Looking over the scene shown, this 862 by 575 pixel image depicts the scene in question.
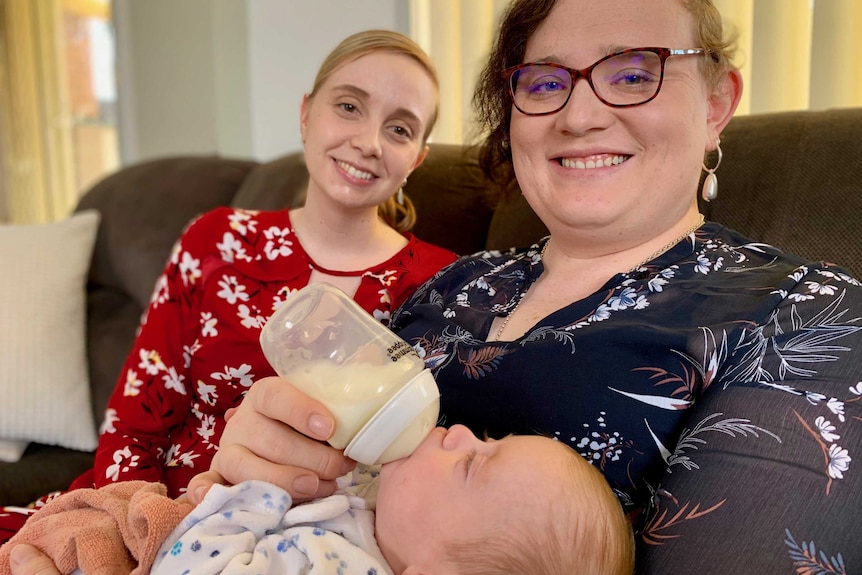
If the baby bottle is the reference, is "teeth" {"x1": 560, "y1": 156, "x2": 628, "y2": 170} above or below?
above

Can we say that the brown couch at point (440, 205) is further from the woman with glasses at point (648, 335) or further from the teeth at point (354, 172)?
the teeth at point (354, 172)

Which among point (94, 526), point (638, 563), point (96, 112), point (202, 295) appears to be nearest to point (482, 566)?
point (638, 563)

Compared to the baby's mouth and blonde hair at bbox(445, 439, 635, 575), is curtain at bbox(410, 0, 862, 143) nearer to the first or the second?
the baby's mouth

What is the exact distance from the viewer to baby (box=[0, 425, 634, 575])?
2.63ft

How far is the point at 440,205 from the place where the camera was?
5.79 ft

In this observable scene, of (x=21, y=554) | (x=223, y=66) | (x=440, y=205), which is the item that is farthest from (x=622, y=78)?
(x=223, y=66)

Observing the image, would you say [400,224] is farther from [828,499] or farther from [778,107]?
[828,499]

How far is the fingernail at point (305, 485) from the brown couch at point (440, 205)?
32.5 inches

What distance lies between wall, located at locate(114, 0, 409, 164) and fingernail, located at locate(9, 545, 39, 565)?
2.13 meters

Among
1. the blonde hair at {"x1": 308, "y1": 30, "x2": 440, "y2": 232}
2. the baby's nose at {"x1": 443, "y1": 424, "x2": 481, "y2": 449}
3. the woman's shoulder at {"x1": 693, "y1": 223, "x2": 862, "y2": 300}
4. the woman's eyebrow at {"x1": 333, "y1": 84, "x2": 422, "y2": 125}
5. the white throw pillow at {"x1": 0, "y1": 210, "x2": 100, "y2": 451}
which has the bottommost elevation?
the white throw pillow at {"x1": 0, "y1": 210, "x2": 100, "y2": 451}

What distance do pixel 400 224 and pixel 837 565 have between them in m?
1.15

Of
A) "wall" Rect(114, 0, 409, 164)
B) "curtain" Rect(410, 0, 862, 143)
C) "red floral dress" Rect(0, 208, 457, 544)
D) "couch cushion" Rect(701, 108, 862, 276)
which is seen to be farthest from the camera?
"wall" Rect(114, 0, 409, 164)

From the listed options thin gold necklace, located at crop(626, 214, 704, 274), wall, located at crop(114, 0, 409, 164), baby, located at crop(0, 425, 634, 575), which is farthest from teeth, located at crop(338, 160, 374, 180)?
wall, located at crop(114, 0, 409, 164)

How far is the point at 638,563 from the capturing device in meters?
0.84
